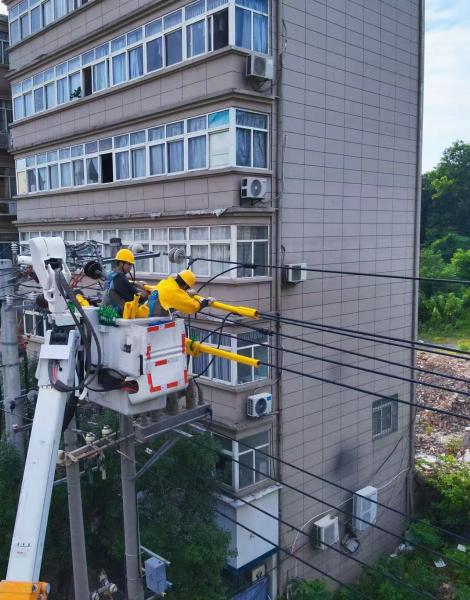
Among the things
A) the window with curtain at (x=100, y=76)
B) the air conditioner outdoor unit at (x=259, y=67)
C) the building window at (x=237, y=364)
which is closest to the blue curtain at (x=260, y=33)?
the air conditioner outdoor unit at (x=259, y=67)

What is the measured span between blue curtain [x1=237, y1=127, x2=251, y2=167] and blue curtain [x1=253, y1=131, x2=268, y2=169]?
0.48ft

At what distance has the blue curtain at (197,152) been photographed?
1168 cm

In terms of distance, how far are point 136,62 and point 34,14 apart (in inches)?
228

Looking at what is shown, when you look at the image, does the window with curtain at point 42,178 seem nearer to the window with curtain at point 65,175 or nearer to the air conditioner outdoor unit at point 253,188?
the window with curtain at point 65,175

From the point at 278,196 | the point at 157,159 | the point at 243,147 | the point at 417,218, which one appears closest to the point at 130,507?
the point at 278,196

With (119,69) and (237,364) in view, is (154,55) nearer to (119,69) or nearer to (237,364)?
(119,69)

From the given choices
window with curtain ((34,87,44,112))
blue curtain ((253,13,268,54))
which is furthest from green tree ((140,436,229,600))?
window with curtain ((34,87,44,112))

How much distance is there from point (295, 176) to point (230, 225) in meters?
1.92

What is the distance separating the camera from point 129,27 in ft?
42.5

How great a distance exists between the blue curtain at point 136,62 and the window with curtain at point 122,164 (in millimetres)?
1800

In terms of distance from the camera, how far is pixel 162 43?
12.1 m

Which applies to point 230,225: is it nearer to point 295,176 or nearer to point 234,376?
point 295,176

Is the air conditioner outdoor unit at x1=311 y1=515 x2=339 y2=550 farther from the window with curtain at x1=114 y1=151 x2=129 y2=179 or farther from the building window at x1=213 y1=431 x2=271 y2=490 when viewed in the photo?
the window with curtain at x1=114 y1=151 x2=129 y2=179

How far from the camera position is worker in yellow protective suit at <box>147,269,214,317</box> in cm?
605
